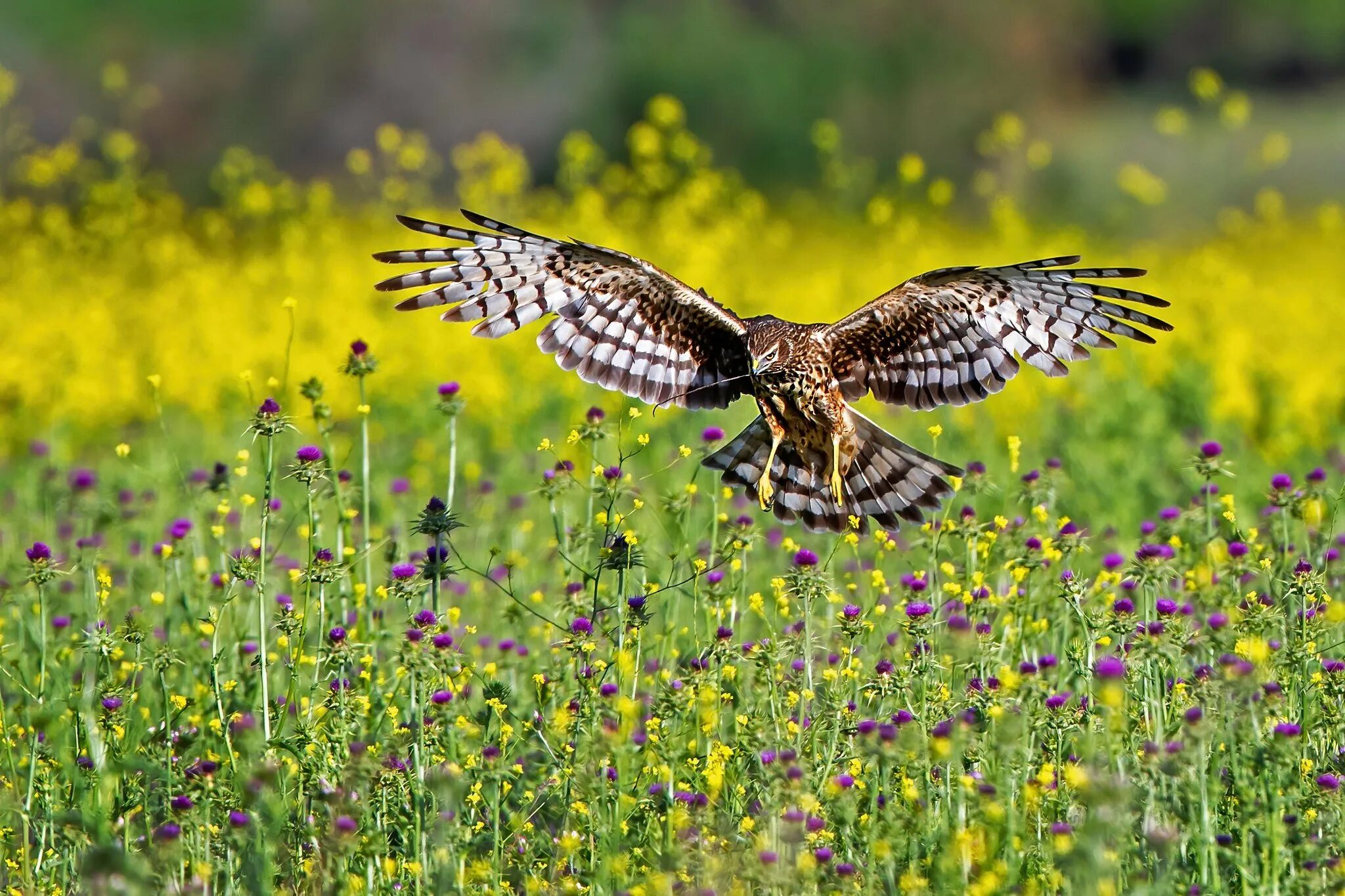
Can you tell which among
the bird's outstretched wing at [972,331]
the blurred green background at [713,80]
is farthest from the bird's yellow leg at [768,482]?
the blurred green background at [713,80]

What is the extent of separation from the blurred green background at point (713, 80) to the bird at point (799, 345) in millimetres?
10327

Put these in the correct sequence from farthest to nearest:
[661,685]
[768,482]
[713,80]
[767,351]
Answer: [713,80], [768,482], [767,351], [661,685]

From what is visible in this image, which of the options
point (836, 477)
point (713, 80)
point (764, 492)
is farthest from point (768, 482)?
point (713, 80)

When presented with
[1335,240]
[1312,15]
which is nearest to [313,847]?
[1335,240]

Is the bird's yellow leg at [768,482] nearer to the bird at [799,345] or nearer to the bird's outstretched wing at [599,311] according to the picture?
the bird at [799,345]

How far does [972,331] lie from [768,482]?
0.78 metres

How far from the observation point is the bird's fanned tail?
4320mm

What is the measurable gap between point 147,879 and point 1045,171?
44.9 ft

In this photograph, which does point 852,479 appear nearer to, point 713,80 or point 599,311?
point 599,311

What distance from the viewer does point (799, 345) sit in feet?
14.3

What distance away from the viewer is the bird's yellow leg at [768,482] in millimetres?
4355

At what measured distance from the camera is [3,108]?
12.9 metres

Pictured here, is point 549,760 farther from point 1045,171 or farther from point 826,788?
→ point 1045,171

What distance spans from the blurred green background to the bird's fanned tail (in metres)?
10.5
